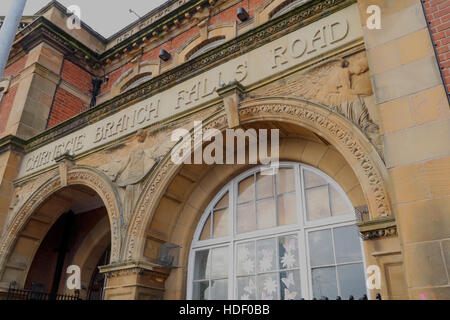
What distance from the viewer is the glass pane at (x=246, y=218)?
5.96 metres

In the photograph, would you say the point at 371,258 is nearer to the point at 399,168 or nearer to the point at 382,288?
the point at 382,288

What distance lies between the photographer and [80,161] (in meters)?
7.79

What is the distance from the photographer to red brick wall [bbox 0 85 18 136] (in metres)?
10.6

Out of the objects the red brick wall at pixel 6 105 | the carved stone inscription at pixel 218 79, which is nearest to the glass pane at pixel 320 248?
the carved stone inscription at pixel 218 79

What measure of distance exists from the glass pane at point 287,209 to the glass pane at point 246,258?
0.60 m

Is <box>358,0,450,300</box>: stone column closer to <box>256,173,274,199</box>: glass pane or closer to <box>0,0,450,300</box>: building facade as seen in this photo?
<box>0,0,450,300</box>: building facade

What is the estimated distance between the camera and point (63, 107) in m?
11.0

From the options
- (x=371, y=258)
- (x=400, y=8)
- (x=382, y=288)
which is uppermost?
(x=400, y=8)

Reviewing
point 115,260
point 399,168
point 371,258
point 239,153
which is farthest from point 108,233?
point 399,168

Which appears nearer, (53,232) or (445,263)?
(445,263)

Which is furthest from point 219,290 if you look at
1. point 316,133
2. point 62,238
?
point 62,238

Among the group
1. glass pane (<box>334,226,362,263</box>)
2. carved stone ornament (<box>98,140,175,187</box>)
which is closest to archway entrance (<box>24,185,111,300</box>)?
carved stone ornament (<box>98,140,175,187</box>)

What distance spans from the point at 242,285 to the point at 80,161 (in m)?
4.30

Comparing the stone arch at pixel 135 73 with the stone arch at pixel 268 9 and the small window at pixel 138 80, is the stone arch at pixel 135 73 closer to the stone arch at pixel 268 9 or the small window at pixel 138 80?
the small window at pixel 138 80
